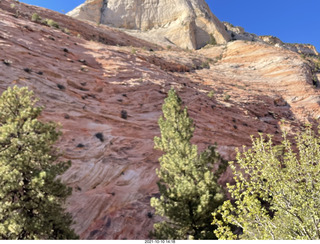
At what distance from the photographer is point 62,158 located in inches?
660

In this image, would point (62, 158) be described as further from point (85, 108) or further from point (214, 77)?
point (214, 77)

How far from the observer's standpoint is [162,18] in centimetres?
8025

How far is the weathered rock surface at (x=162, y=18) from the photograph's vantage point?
73.8 metres

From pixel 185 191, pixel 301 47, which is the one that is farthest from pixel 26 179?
pixel 301 47

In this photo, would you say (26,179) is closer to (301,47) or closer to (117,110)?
(117,110)

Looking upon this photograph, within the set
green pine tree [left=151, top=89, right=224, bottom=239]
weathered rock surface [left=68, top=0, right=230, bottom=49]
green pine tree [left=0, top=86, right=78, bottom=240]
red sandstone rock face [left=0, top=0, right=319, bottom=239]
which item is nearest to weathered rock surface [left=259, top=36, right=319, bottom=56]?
weathered rock surface [left=68, top=0, right=230, bottom=49]

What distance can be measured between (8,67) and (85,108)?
24.3 ft

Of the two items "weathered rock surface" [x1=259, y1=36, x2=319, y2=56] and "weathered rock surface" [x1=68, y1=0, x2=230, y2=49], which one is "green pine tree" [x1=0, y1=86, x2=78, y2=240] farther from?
"weathered rock surface" [x1=259, y1=36, x2=319, y2=56]

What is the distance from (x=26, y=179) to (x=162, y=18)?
269 feet

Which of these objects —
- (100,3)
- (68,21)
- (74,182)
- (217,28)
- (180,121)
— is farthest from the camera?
(100,3)

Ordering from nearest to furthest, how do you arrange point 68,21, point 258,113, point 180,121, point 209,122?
1. point 180,121
2. point 209,122
3. point 258,113
4. point 68,21

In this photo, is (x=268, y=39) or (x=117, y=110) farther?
(x=268, y=39)

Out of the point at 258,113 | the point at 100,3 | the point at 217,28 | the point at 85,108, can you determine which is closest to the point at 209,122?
the point at 258,113

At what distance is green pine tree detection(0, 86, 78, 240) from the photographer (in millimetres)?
9195
